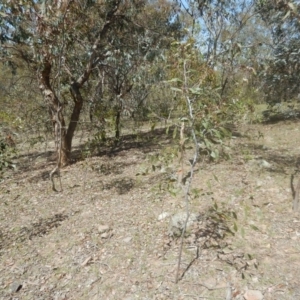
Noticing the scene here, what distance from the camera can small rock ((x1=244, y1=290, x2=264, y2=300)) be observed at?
210 centimetres

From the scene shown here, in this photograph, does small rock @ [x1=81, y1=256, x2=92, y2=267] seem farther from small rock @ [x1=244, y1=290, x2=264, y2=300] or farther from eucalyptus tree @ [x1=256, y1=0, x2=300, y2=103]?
eucalyptus tree @ [x1=256, y1=0, x2=300, y2=103]

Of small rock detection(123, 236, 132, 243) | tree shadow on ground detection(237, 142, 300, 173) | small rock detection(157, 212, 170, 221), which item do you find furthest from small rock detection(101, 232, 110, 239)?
tree shadow on ground detection(237, 142, 300, 173)

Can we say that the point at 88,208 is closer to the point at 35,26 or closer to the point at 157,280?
the point at 157,280

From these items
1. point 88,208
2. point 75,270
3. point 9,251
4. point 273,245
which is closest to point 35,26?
point 88,208

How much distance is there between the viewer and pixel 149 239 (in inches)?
117

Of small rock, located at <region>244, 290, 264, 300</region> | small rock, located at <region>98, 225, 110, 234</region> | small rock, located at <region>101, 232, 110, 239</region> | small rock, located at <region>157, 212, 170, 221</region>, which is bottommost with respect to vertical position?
small rock, located at <region>101, 232, 110, 239</region>

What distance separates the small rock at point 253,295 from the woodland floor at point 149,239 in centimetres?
1

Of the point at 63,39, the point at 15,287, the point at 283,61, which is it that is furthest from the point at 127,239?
the point at 283,61

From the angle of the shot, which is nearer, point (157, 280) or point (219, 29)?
point (157, 280)

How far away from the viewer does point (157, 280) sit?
2385mm

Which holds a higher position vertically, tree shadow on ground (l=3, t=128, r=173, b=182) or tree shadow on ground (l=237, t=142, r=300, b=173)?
tree shadow on ground (l=237, t=142, r=300, b=173)

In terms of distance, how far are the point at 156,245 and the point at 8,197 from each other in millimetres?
3046

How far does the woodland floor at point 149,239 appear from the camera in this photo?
2320mm

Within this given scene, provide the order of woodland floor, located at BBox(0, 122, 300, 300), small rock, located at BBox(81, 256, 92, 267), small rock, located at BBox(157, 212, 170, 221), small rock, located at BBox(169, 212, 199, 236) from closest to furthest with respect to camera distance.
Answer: woodland floor, located at BBox(0, 122, 300, 300) < small rock, located at BBox(81, 256, 92, 267) < small rock, located at BBox(169, 212, 199, 236) < small rock, located at BBox(157, 212, 170, 221)
